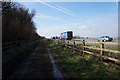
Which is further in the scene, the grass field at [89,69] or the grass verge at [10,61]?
the grass verge at [10,61]

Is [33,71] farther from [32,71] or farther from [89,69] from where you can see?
[89,69]

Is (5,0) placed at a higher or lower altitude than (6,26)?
higher

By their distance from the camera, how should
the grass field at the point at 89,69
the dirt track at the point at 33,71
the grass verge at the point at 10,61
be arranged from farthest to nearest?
the grass verge at the point at 10,61, the grass field at the point at 89,69, the dirt track at the point at 33,71

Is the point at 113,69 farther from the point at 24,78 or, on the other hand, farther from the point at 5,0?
the point at 5,0

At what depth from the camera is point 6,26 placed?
42.9 ft

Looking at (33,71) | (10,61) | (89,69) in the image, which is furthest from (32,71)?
(10,61)

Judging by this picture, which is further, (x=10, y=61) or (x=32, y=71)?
(x=10, y=61)

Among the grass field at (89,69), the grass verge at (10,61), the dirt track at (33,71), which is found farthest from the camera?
the grass verge at (10,61)

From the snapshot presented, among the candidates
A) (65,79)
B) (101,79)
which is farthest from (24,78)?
(101,79)

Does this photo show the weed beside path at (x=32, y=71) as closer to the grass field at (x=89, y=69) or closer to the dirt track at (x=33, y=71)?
the dirt track at (x=33, y=71)

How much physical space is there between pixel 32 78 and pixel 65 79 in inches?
58.0

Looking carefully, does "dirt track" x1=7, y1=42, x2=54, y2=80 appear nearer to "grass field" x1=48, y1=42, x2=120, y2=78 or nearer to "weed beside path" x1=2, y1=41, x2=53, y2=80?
"weed beside path" x1=2, y1=41, x2=53, y2=80

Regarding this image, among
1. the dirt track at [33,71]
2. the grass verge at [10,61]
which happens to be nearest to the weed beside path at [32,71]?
the dirt track at [33,71]

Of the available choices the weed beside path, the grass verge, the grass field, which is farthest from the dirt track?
the grass field
